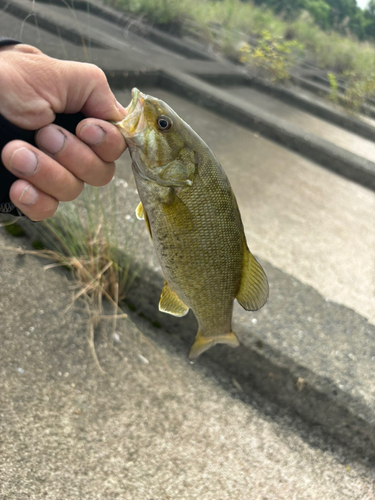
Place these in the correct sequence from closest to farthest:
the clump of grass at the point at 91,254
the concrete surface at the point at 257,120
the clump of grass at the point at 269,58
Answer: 1. the clump of grass at the point at 91,254
2. the concrete surface at the point at 257,120
3. the clump of grass at the point at 269,58

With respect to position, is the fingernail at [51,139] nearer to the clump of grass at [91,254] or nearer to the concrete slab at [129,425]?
the clump of grass at [91,254]

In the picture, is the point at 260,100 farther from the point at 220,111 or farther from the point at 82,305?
the point at 82,305

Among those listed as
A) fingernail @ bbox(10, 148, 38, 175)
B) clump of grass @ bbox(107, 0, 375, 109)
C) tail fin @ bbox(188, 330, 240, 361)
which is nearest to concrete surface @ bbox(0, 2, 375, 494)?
tail fin @ bbox(188, 330, 240, 361)

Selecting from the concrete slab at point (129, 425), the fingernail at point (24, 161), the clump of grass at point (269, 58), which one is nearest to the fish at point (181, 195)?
the fingernail at point (24, 161)

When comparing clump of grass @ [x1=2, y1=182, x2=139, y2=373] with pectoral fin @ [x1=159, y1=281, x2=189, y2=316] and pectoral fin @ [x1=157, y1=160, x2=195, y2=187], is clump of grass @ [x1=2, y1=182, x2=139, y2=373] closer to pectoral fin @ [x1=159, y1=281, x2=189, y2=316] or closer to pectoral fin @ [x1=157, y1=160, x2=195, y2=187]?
pectoral fin @ [x1=159, y1=281, x2=189, y2=316]

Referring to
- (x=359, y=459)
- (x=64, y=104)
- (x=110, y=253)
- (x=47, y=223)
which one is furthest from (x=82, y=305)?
(x=359, y=459)

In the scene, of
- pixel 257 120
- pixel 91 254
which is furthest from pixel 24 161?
pixel 257 120

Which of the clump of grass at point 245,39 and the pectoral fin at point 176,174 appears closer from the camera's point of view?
the pectoral fin at point 176,174
